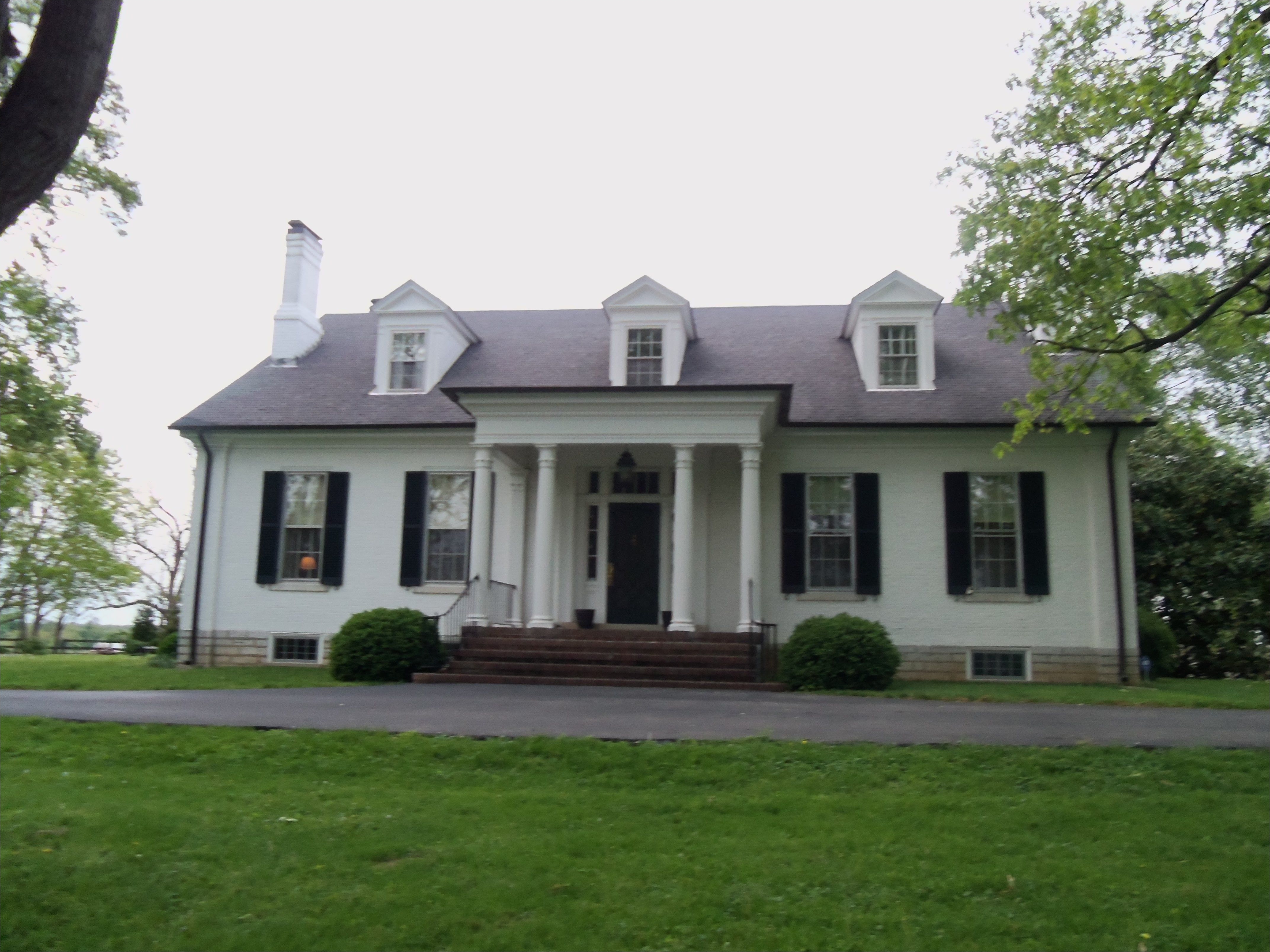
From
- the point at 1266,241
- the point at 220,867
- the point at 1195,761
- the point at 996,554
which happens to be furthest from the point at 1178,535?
the point at 220,867

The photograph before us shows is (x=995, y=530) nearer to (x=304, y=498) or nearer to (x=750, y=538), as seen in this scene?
(x=750, y=538)

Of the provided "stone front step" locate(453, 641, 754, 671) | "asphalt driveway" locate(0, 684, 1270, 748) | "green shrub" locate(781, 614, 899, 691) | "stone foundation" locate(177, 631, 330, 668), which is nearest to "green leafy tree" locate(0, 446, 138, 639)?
"stone foundation" locate(177, 631, 330, 668)

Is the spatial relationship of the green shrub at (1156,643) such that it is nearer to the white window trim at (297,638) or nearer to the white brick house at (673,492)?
the white brick house at (673,492)

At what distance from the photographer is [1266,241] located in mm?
11031

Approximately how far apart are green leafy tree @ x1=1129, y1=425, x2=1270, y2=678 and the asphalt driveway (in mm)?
9961

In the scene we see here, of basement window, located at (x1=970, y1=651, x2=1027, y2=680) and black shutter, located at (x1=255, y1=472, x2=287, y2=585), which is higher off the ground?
black shutter, located at (x1=255, y1=472, x2=287, y2=585)

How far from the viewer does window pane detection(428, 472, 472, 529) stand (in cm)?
1767

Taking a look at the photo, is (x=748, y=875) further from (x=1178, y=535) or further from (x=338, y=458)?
(x=1178, y=535)

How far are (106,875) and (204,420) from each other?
14163 millimetres

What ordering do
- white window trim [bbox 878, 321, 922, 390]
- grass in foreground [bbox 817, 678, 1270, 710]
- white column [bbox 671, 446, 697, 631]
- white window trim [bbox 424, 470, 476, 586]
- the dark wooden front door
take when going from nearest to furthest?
1. grass in foreground [bbox 817, 678, 1270, 710]
2. white column [bbox 671, 446, 697, 631]
3. the dark wooden front door
4. white window trim [bbox 424, 470, 476, 586]
5. white window trim [bbox 878, 321, 922, 390]

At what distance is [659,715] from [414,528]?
883 cm

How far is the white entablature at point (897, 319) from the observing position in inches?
687

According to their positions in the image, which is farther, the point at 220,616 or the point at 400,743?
the point at 220,616

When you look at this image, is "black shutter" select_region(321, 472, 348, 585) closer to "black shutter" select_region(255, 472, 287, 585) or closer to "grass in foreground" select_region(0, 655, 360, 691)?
"black shutter" select_region(255, 472, 287, 585)
